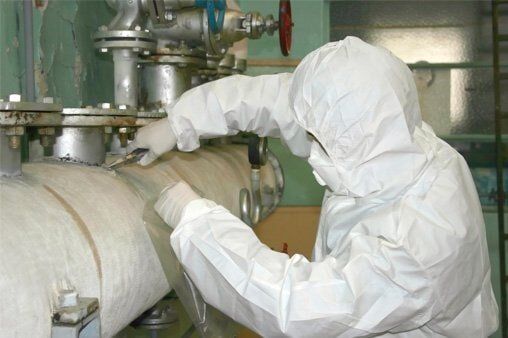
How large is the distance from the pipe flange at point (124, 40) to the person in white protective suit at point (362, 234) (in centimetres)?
22

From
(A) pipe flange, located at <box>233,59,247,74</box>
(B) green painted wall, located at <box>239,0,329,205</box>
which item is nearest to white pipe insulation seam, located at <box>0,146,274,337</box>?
(A) pipe flange, located at <box>233,59,247,74</box>

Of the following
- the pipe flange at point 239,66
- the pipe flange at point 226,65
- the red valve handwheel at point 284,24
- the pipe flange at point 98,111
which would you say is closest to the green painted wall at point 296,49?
the pipe flange at point 239,66

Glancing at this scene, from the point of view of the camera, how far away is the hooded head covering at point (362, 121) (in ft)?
3.79

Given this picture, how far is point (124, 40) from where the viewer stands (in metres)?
1.39

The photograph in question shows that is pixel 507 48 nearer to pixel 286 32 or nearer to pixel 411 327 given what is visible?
pixel 286 32

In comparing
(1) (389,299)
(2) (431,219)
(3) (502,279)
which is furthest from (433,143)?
(3) (502,279)

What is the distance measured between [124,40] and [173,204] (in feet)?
1.51

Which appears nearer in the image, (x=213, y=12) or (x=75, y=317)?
(x=75, y=317)

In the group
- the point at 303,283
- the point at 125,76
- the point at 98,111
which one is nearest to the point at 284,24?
the point at 125,76

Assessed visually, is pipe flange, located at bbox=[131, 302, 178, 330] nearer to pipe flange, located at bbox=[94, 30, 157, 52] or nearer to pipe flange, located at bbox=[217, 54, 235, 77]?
pipe flange, located at bbox=[94, 30, 157, 52]

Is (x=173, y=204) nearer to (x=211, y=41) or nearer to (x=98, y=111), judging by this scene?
A: (x=98, y=111)

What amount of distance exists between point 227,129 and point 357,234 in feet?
1.74

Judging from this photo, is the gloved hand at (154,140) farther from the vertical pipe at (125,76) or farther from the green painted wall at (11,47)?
the green painted wall at (11,47)

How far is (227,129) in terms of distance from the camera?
1.53 m
